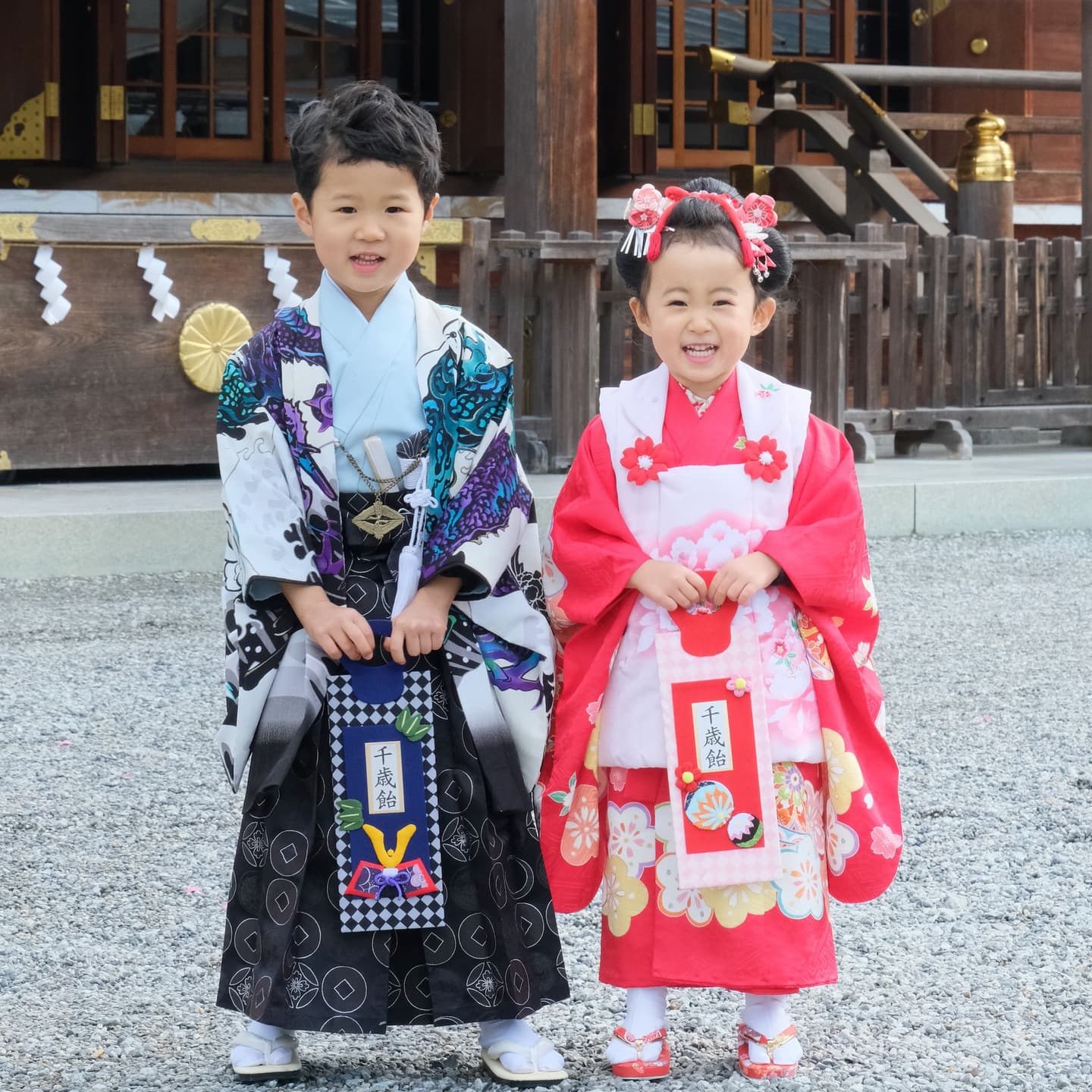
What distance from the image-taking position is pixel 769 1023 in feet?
6.96

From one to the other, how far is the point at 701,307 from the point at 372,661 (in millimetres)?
619

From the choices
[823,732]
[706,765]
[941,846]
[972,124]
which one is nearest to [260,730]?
[706,765]

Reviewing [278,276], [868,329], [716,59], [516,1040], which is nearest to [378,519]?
[516,1040]

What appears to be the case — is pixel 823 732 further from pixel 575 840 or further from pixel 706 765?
pixel 575 840

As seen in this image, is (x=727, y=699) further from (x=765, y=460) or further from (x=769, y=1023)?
(x=769, y=1023)

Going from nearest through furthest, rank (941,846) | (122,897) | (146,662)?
1. (122,897)
2. (941,846)
3. (146,662)

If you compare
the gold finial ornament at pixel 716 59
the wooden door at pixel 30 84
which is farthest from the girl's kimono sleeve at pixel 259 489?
the gold finial ornament at pixel 716 59

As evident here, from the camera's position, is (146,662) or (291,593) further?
(146,662)

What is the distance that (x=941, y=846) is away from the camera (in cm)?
305

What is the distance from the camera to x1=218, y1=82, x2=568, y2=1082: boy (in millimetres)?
2039

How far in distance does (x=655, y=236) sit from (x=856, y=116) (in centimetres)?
719

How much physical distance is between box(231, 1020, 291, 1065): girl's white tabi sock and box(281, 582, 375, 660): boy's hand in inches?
19.0

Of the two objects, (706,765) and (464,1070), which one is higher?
(706,765)

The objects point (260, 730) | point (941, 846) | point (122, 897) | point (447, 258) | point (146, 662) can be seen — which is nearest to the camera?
point (260, 730)
